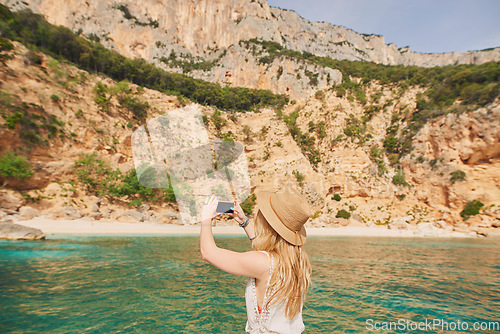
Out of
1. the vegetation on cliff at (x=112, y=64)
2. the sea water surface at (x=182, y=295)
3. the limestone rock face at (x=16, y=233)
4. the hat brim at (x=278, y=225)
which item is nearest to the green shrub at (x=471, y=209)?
the sea water surface at (x=182, y=295)

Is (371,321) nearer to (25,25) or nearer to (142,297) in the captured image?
(142,297)

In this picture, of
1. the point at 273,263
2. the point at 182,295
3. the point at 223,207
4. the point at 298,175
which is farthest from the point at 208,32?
the point at 273,263

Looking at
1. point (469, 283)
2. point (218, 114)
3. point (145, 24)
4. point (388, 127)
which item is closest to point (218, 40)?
point (145, 24)

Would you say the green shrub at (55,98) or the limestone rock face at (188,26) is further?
the limestone rock face at (188,26)

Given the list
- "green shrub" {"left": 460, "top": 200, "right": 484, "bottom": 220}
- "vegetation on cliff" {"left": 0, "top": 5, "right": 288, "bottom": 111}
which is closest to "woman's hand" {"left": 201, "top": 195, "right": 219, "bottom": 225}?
"green shrub" {"left": 460, "top": 200, "right": 484, "bottom": 220}

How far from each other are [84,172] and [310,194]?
2637 centimetres

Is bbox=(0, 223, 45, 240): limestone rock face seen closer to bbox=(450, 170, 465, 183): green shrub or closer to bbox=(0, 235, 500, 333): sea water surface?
bbox=(0, 235, 500, 333): sea water surface

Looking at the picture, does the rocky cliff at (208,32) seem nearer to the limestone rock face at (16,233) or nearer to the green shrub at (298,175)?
the green shrub at (298,175)

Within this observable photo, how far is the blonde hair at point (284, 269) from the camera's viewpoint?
1.38 meters

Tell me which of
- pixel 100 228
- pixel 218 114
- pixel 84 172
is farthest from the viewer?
pixel 218 114

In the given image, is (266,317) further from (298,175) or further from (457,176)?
(457,176)

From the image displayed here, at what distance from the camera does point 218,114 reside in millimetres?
41406

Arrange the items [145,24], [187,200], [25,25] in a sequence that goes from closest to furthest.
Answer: [187,200], [25,25], [145,24]

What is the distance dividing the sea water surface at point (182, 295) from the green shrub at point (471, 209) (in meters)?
22.9
